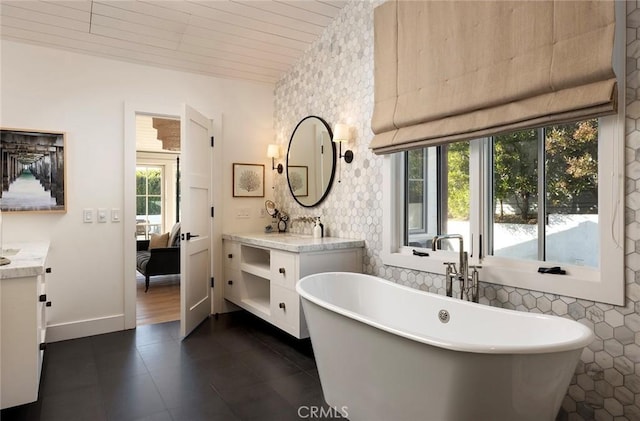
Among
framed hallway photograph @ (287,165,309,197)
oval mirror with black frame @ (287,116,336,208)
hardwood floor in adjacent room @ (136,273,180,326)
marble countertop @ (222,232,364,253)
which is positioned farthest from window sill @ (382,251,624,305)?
hardwood floor in adjacent room @ (136,273,180,326)

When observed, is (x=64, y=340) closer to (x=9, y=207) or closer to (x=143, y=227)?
(x=9, y=207)

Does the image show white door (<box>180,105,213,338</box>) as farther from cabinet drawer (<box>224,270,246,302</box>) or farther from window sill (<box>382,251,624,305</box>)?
window sill (<box>382,251,624,305</box>)

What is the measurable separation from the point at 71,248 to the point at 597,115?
3.84 metres

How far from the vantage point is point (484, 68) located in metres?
2.14

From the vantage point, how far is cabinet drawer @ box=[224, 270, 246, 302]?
Result: 3.86m

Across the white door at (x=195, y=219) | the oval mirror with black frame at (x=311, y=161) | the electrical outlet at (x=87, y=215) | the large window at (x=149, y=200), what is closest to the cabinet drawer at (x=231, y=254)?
the white door at (x=195, y=219)

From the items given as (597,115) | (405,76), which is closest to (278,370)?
(405,76)

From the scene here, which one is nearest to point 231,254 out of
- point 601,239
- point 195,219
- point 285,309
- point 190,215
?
point 195,219

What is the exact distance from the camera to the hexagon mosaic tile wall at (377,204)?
172 centimetres

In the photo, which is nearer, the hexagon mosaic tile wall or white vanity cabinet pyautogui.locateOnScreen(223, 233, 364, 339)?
the hexagon mosaic tile wall

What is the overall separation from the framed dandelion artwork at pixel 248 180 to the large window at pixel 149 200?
427 cm

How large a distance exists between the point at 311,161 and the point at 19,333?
257 cm

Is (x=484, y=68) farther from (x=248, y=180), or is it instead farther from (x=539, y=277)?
(x=248, y=180)
